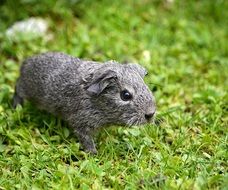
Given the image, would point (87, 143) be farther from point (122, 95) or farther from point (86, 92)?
point (122, 95)

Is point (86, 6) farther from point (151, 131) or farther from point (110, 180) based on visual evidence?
point (110, 180)

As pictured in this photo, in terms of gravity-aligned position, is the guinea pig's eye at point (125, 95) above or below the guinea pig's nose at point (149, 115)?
above

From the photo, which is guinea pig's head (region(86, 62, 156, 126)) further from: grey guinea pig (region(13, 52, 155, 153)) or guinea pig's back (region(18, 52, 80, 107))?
guinea pig's back (region(18, 52, 80, 107))

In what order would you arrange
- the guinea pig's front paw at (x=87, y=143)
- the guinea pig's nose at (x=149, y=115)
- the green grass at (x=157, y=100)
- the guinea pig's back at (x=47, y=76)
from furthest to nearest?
the guinea pig's back at (x=47, y=76) → the guinea pig's front paw at (x=87, y=143) → the guinea pig's nose at (x=149, y=115) → the green grass at (x=157, y=100)

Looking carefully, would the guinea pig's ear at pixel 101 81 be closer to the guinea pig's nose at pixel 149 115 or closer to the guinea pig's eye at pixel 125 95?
the guinea pig's eye at pixel 125 95

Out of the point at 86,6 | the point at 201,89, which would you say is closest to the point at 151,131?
the point at 201,89

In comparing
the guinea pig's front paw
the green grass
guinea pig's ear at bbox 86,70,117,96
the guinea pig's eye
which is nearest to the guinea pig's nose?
the guinea pig's eye

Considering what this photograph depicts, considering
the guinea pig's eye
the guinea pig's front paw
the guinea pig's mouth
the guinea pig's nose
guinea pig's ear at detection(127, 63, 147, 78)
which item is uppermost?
guinea pig's ear at detection(127, 63, 147, 78)

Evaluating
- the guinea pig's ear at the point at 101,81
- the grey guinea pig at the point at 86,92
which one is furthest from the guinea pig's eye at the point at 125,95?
the guinea pig's ear at the point at 101,81
